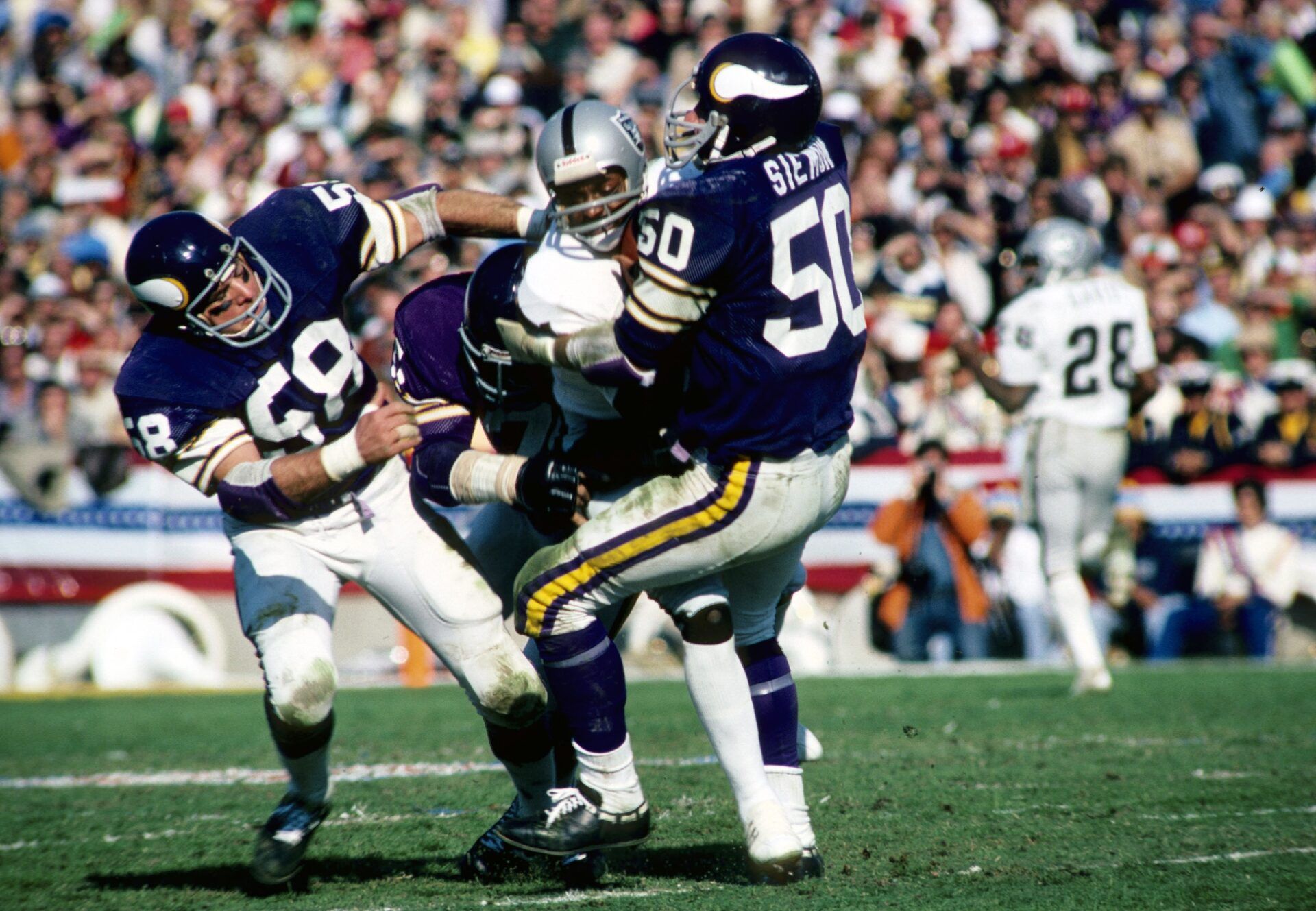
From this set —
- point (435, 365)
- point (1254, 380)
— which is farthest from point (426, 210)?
point (1254, 380)

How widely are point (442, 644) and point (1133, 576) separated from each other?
6758 mm

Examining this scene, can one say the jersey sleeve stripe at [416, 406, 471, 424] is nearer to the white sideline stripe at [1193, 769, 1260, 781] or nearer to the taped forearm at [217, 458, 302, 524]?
the taped forearm at [217, 458, 302, 524]

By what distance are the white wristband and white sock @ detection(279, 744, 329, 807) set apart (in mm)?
748

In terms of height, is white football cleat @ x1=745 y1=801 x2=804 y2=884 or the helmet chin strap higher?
the helmet chin strap

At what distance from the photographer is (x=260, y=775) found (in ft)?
19.2

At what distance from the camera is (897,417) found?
1004 cm

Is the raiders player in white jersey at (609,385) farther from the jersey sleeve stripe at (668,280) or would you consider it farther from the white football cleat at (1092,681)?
the white football cleat at (1092,681)

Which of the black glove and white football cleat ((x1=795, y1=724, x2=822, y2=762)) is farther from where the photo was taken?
white football cleat ((x1=795, y1=724, x2=822, y2=762))

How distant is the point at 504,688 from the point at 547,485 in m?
0.62

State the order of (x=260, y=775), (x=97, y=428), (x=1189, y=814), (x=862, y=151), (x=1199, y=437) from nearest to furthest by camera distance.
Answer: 1. (x=1189, y=814)
2. (x=260, y=775)
3. (x=97, y=428)
4. (x=1199, y=437)
5. (x=862, y=151)

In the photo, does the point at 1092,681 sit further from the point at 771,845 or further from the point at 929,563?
the point at 771,845

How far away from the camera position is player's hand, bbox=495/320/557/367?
364cm

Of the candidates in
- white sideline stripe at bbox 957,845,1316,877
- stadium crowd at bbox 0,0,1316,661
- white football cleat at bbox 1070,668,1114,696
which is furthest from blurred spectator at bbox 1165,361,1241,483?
white sideline stripe at bbox 957,845,1316,877

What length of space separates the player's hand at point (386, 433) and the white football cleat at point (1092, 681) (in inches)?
187
